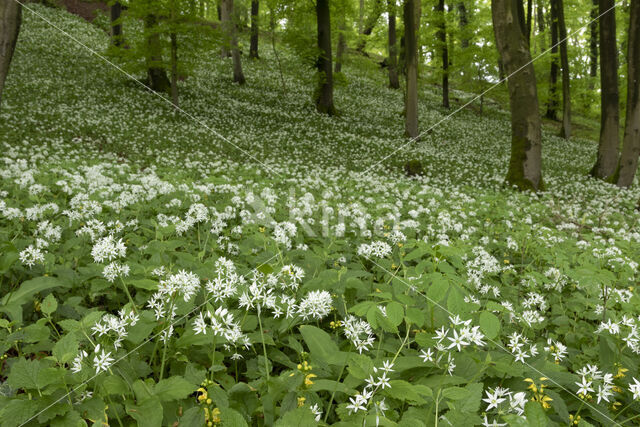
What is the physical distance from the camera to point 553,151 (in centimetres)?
1969

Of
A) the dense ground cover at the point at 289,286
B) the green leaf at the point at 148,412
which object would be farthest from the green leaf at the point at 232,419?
the green leaf at the point at 148,412

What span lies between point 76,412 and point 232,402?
2.01ft

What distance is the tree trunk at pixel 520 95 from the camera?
9727mm

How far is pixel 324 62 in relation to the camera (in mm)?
18875

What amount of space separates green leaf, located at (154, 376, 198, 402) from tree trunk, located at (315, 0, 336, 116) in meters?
18.7

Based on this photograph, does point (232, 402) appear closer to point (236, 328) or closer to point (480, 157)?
point (236, 328)

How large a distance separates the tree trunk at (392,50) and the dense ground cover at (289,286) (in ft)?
45.4

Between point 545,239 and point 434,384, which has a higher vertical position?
point 434,384

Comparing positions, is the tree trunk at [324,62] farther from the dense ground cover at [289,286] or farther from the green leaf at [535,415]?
the green leaf at [535,415]

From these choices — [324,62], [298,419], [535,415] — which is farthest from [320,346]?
[324,62]

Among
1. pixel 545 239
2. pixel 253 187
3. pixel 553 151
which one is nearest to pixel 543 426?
pixel 545 239

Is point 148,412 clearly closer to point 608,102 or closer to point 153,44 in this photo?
point 153,44

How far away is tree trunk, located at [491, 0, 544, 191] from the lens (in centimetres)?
973

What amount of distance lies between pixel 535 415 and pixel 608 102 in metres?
15.9
